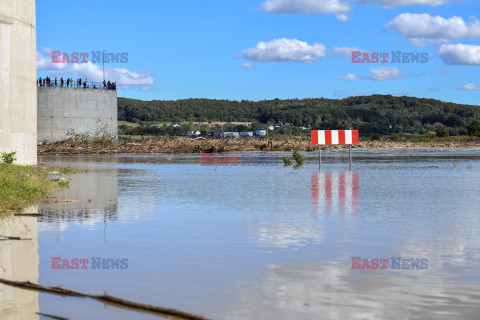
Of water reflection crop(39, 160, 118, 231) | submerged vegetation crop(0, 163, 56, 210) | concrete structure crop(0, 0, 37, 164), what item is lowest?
water reflection crop(39, 160, 118, 231)

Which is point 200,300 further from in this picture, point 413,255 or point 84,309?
point 413,255

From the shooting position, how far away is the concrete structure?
2675cm

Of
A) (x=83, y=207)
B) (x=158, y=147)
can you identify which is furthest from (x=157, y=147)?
(x=83, y=207)

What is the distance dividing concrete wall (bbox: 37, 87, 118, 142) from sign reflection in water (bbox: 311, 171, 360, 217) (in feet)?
149

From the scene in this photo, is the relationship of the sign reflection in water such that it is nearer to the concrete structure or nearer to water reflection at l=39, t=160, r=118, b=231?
water reflection at l=39, t=160, r=118, b=231

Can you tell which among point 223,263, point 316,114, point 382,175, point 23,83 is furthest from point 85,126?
point 316,114

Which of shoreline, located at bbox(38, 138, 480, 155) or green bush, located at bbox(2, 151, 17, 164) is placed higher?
shoreline, located at bbox(38, 138, 480, 155)

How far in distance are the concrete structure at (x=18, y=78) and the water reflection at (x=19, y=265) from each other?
16731mm

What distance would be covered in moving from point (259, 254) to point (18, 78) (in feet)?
74.3

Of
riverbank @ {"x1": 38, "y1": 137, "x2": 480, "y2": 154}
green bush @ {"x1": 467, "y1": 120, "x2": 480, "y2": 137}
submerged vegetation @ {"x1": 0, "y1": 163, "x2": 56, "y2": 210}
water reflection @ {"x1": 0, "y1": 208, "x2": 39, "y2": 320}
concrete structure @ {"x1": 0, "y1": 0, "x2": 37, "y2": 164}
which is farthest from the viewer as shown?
green bush @ {"x1": 467, "y1": 120, "x2": 480, "y2": 137}

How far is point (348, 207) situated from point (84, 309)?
852 centimetres

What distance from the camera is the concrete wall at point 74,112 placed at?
213ft

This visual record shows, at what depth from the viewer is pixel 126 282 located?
6617 mm

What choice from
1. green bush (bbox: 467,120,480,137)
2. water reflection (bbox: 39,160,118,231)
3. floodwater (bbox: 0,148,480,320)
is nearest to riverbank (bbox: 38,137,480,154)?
water reflection (bbox: 39,160,118,231)
